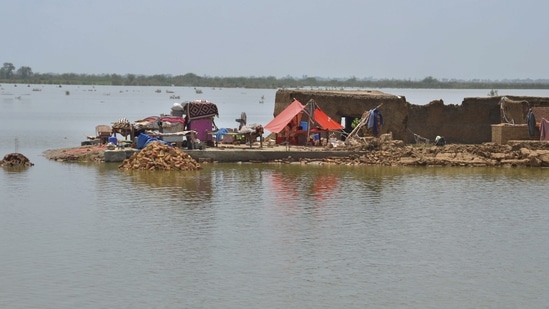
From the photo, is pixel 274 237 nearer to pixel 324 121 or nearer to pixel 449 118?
pixel 324 121

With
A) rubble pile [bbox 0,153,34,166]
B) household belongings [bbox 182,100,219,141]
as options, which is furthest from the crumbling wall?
rubble pile [bbox 0,153,34,166]

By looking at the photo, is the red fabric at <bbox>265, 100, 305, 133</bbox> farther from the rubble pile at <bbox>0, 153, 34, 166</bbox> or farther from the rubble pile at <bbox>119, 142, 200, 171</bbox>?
the rubble pile at <bbox>0, 153, 34, 166</bbox>

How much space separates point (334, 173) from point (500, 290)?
41.5 ft

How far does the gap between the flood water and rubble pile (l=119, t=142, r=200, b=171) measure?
0.44 m

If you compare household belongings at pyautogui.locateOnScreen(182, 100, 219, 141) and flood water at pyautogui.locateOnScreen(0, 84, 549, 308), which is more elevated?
household belongings at pyautogui.locateOnScreen(182, 100, 219, 141)

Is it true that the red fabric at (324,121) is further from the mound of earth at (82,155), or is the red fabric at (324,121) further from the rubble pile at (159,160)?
the mound of earth at (82,155)

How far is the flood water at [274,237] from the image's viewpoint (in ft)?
44.9

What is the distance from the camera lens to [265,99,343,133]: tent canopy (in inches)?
1148

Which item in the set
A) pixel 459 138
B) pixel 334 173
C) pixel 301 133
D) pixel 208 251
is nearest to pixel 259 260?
pixel 208 251

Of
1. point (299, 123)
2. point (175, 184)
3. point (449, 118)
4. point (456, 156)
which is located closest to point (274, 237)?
point (175, 184)

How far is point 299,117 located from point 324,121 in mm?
776

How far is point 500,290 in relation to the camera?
14.0m

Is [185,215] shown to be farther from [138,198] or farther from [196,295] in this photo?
[196,295]

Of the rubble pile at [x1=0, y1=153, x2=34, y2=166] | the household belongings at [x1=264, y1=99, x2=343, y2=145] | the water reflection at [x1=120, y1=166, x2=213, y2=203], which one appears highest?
the household belongings at [x1=264, y1=99, x2=343, y2=145]
